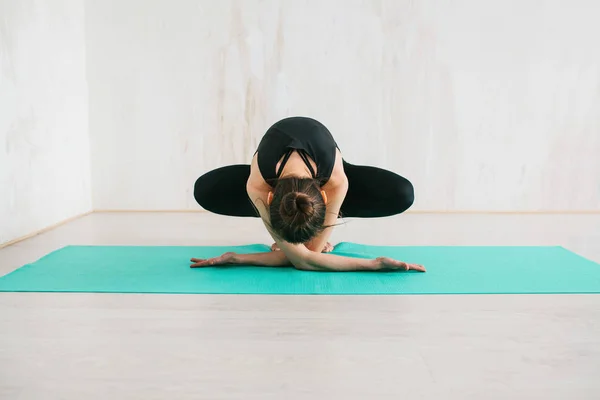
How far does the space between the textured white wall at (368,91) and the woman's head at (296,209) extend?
2.51m

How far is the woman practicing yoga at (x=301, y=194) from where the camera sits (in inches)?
85.9

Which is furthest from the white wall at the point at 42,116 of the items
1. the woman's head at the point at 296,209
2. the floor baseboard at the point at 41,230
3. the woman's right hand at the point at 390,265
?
the woman's right hand at the point at 390,265

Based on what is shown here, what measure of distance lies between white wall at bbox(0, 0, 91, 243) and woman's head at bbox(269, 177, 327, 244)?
6.16 ft

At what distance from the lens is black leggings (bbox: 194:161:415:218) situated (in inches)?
114

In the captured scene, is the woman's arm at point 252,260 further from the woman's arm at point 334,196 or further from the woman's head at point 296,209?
the woman's head at point 296,209

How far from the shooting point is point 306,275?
2.62 m

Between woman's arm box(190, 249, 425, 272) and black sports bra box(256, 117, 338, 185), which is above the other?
black sports bra box(256, 117, 338, 185)

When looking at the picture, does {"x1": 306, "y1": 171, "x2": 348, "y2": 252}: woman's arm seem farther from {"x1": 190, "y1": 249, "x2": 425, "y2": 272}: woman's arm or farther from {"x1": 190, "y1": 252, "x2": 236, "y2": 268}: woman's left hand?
{"x1": 190, "y1": 252, "x2": 236, "y2": 268}: woman's left hand

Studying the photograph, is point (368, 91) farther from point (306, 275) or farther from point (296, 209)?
point (296, 209)

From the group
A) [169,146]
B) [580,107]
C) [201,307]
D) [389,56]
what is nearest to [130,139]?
[169,146]

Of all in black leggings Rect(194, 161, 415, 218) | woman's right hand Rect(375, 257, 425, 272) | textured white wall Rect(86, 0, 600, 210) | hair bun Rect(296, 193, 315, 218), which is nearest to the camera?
hair bun Rect(296, 193, 315, 218)

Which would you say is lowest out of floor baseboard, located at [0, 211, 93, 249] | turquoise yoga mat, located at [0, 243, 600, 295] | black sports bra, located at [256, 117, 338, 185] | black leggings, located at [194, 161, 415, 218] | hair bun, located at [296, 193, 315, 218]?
floor baseboard, located at [0, 211, 93, 249]

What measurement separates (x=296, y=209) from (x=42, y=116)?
93.2 inches

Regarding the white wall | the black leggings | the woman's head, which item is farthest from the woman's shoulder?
the white wall
